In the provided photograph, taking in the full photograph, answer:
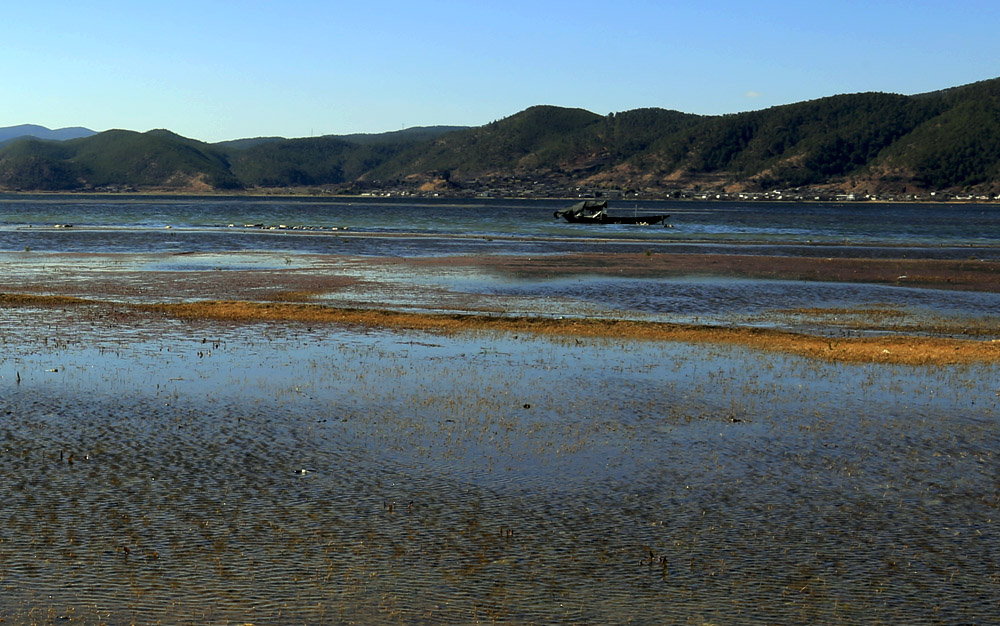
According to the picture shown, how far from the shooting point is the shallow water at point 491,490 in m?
9.64

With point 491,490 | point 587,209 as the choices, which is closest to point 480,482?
point 491,490

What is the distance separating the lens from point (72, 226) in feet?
307

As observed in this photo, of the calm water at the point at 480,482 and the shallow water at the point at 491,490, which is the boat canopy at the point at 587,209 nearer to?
the calm water at the point at 480,482

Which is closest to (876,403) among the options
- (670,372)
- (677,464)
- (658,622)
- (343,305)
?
(670,372)

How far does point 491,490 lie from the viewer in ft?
42.9

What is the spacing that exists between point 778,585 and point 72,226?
94415 mm

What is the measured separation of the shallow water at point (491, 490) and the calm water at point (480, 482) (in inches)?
1.8

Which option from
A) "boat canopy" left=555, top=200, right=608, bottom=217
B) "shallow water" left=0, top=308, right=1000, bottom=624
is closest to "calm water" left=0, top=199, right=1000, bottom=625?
"shallow water" left=0, top=308, right=1000, bottom=624

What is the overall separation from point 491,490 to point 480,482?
14.9 inches

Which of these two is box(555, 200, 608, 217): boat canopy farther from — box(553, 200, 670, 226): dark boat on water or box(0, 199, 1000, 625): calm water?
box(0, 199, 1000, 625): calm water

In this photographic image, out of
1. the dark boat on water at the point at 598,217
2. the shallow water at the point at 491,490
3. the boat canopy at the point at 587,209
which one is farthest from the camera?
the boat canopy at the point at 587,209

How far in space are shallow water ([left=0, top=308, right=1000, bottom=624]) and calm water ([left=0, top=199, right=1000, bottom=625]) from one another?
0.05 m

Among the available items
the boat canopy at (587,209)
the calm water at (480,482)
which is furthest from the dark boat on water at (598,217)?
the calm water at (480,482)

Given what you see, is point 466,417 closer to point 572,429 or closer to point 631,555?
point 572,429
